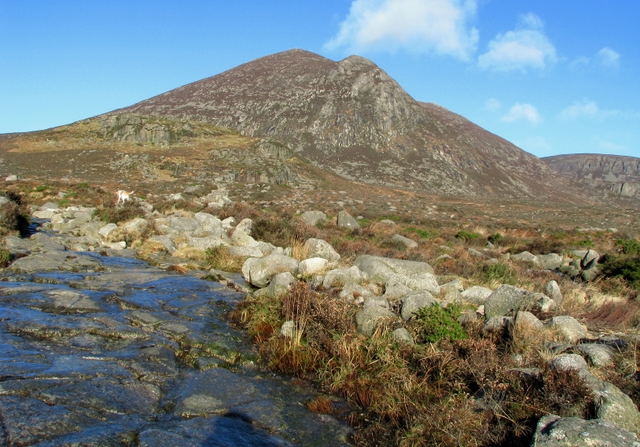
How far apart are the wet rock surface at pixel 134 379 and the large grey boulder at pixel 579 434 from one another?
206cm

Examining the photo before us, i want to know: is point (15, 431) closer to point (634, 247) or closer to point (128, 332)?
point (128, 332)

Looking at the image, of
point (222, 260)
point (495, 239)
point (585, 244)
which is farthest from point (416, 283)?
point (585, 244)

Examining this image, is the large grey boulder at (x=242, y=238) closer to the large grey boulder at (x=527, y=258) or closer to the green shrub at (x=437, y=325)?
the green shrub at (x=437, y=325)

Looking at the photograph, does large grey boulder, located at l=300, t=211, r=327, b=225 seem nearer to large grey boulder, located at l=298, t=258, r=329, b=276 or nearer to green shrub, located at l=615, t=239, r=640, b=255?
large grey boulder, located at l=298, t=258, r=329, b=276

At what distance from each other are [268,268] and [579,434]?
27.2 ft

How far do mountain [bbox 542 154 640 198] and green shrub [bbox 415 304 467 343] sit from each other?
527 ft

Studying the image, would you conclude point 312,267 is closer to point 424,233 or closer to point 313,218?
point 313,218

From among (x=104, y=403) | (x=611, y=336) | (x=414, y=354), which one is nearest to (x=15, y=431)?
(x=104, y=403)

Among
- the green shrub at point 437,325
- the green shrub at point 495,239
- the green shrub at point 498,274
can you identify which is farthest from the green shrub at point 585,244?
the green shrub at point 437,325

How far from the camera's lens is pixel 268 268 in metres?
11.5

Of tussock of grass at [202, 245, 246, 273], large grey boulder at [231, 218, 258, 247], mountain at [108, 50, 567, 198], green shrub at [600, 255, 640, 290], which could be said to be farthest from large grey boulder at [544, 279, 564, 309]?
mountain at [108, 50, 567, 198]

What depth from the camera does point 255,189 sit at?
1542 inches

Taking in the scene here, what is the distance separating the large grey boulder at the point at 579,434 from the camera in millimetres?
4035

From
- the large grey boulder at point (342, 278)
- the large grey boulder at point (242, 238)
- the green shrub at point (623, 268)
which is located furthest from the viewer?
the large grey boulder at point (242, 238)
